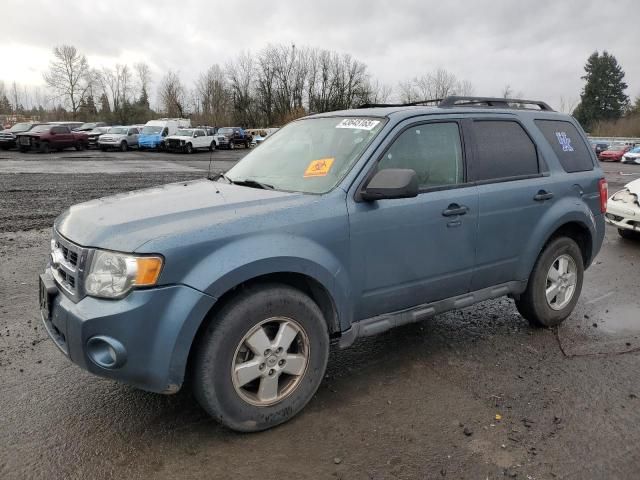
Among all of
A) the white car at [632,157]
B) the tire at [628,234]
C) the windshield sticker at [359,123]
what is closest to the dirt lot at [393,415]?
the windshield sticker at [359,123]

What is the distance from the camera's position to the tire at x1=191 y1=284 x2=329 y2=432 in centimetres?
272

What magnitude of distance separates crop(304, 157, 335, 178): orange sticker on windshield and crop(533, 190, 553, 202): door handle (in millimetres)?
1806

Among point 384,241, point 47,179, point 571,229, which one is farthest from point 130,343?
point 47,179

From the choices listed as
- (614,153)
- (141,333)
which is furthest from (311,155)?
(614,153)

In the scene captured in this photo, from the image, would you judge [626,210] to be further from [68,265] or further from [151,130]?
[151,130]

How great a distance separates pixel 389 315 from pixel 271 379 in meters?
0.96

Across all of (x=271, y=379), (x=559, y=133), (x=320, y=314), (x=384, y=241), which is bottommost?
(x=271, y=379)

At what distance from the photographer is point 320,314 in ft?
10.1

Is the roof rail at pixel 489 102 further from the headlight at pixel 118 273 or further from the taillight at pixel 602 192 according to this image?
the headlight at pixel 118 273

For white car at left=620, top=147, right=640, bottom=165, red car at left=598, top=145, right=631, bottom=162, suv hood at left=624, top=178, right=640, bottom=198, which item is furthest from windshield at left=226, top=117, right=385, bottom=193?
red car at left=598, top=145, right=631, bottom=162

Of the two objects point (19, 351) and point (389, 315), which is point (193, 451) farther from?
point (19, 351)

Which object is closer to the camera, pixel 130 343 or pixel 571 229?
pixel 130 343

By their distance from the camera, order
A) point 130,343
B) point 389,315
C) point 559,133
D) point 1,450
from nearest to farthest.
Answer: point 130,343 < point 1,450 < point 389,315 < point 559,133

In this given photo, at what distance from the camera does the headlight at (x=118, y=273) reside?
8.30 feet
